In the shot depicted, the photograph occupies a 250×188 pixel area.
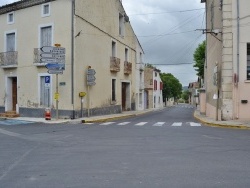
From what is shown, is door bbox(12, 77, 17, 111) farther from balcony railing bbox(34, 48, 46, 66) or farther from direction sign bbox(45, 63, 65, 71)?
direction sign bbox(45, 63, 65, 71)

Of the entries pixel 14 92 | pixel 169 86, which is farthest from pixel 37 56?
pixel 169 86

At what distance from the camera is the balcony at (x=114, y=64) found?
28.8 meters

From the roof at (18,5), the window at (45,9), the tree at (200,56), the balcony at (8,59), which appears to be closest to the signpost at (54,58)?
the window at (45,9)

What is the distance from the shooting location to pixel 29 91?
77.5 feet

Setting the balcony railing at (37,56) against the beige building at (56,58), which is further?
the balcony railing at (37,56)

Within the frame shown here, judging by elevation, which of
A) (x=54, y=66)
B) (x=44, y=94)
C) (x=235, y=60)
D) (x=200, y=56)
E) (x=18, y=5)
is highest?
(x=18, y=5)

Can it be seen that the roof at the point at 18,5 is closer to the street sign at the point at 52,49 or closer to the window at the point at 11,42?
the window at the point at 11,42

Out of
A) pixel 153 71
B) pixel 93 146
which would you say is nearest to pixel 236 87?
pixel 93 146

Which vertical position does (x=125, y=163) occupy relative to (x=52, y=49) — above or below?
below

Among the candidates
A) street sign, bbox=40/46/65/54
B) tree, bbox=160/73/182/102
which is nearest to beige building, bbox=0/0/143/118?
street sign, bbox=40/46/65/54

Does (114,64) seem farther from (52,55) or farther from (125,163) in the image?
(125,163)

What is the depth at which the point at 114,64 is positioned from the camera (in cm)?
2916

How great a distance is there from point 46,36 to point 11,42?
3749 millimetres

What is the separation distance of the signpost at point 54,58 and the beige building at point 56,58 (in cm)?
10
